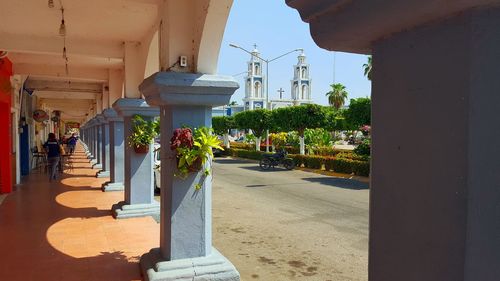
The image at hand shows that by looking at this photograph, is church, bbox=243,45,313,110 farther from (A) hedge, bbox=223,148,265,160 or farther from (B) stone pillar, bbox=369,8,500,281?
(B) stone pillar, bbox=369,8,500,281

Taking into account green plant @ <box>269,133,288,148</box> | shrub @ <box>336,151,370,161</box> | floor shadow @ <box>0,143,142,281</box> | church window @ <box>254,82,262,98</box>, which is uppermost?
church window @ <box>254,82,262,98</box>

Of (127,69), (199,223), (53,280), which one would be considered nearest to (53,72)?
(127,69)

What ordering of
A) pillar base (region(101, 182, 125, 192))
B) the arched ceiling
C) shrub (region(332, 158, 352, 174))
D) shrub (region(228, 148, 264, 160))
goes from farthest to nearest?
1. shrub (region(228, 148, 264, 160))
2. shrub (region(332, 158, 352, 174))
3. pillar base (region(101, 182, 125, 192))
4. the arched ceiling

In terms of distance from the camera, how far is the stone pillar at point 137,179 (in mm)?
7605

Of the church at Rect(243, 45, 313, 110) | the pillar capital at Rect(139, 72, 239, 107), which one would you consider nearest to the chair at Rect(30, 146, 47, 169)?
the pillar capital at Rect(139, 72, 239, 107)

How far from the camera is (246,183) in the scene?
14.5 meters

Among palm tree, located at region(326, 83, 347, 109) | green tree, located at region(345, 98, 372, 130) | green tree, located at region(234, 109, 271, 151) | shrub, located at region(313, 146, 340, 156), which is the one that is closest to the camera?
green tree, located at region(345, 98, 372, 130)

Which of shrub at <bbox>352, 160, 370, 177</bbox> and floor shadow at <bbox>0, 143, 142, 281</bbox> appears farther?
shrub at <bbox>352, 160, 370, 177</bbox>

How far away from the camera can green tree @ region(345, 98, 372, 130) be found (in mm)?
16266

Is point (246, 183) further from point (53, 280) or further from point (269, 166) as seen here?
point (53, 280)

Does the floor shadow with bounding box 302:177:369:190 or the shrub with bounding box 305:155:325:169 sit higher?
the shrub with bounding box 305:155:325:169

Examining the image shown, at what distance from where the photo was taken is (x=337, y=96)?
53062mm

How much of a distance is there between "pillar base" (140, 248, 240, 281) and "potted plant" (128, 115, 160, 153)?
3.27 metres

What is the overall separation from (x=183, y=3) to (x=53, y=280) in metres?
3.60
